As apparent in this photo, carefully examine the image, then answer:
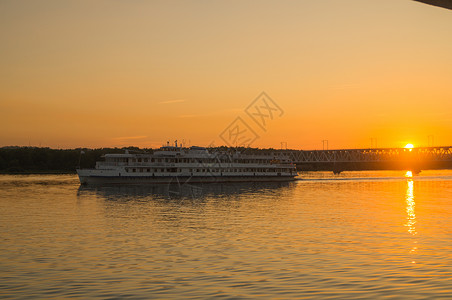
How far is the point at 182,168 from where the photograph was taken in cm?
11519

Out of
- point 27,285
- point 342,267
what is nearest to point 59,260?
point 27,285

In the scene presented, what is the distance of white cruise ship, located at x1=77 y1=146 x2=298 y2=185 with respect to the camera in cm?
10388

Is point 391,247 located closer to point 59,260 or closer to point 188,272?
point 188,272

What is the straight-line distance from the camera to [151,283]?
70.6 ft

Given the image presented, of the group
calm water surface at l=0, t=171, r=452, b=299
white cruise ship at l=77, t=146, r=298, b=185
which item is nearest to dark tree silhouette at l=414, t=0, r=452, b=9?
calm water surface at l=0, t=171, r=452, b=299

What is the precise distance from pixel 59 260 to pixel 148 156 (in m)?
82.4

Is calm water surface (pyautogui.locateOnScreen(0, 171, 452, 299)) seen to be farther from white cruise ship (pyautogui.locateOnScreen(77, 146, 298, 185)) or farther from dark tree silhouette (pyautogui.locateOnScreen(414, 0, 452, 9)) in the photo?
white cruise ship (pyautogui.locateOnScreen(77, 146, 298, 185))

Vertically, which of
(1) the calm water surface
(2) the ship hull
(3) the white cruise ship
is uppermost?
(3) the white cruise ship

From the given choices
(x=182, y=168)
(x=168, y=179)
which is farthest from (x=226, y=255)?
(x=182, y=168)

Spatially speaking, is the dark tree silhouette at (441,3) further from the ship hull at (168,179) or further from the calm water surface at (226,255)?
the ship hull at (168,179)

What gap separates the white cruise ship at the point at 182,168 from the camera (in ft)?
341

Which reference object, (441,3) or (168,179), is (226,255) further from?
(168,179)

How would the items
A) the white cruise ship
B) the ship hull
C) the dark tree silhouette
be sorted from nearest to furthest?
the dark tree silhouette → the ship hull → the white cruise ship

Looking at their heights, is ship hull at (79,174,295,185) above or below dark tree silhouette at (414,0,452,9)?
below
